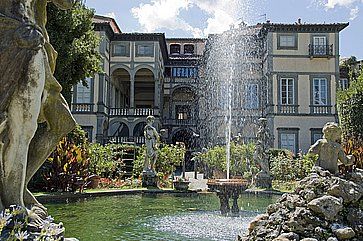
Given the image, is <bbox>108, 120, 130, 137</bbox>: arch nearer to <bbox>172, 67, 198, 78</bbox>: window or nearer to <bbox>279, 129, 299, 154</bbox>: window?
<bbox>172, 67, 198, 78</bbox>: window

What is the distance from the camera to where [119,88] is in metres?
41.2

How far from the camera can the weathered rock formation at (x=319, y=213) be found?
366 centimetres

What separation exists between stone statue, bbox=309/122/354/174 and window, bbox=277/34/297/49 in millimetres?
28580

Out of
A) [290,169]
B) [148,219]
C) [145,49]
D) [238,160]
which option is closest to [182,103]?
[145,49]

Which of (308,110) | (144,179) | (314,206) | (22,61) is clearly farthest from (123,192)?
(308,110)

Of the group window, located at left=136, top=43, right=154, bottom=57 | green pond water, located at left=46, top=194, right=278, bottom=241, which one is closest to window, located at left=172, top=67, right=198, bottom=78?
window, located at left=136, top=43, right=154, bottom=57

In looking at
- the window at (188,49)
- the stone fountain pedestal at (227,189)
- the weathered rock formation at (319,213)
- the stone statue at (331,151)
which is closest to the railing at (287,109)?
the window at (188,49)

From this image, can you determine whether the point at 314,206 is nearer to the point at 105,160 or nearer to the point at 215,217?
the point at 215,217

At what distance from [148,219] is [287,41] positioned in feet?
88.3

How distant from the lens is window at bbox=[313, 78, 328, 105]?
105 feet

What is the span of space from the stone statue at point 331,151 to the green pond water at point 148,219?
2.06 metres

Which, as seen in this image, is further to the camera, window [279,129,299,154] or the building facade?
the building facade

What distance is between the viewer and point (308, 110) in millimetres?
31812

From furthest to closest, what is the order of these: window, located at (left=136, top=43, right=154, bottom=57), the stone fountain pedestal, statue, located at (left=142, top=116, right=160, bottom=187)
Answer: window, located at (left=136, top=43, right=154, bottom=57) → statue, located at (left=142, top=116, right=160, bottom=187) → the stone fountain pedestal
